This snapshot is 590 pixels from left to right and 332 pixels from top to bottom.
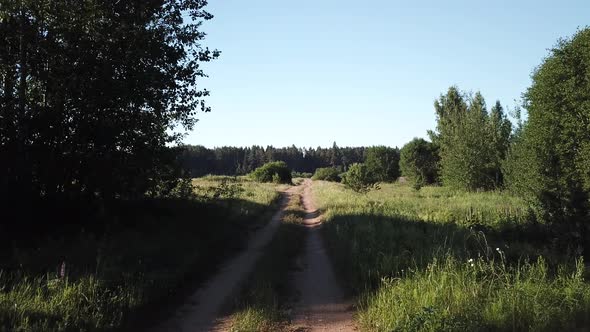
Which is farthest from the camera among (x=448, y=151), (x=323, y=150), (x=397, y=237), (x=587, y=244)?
(x=323, y=150)

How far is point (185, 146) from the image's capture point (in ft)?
55.5

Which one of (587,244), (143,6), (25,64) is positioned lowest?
(587,244)

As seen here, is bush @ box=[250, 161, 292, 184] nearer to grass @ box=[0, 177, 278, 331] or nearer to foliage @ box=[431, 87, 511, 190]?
foliage @ box=[431, 87, 511, 190]

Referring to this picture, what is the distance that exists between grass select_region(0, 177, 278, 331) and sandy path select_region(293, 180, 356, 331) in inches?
102

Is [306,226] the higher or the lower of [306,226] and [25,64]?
the lower

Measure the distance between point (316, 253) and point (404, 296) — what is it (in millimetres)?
7388

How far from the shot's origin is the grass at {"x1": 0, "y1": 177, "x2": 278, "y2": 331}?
22.2 ft

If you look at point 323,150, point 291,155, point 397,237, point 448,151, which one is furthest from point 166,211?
point 323,150

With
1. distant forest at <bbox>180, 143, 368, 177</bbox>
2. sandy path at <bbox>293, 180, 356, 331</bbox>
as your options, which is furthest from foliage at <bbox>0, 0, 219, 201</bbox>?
distant forest at <bbox>180, 143, 368, 177</bbox>

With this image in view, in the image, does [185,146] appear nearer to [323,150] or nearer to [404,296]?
[404,296]

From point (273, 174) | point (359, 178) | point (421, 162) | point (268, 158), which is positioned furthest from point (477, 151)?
point (268, 158)

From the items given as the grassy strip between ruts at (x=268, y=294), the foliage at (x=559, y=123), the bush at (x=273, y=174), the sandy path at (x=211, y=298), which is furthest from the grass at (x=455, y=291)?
the bush at (x=273, y=174)

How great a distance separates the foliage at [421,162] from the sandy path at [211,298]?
65108 mm

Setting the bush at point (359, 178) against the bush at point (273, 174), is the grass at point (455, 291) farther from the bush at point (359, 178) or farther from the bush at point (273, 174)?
the bush at point (273, 174)
